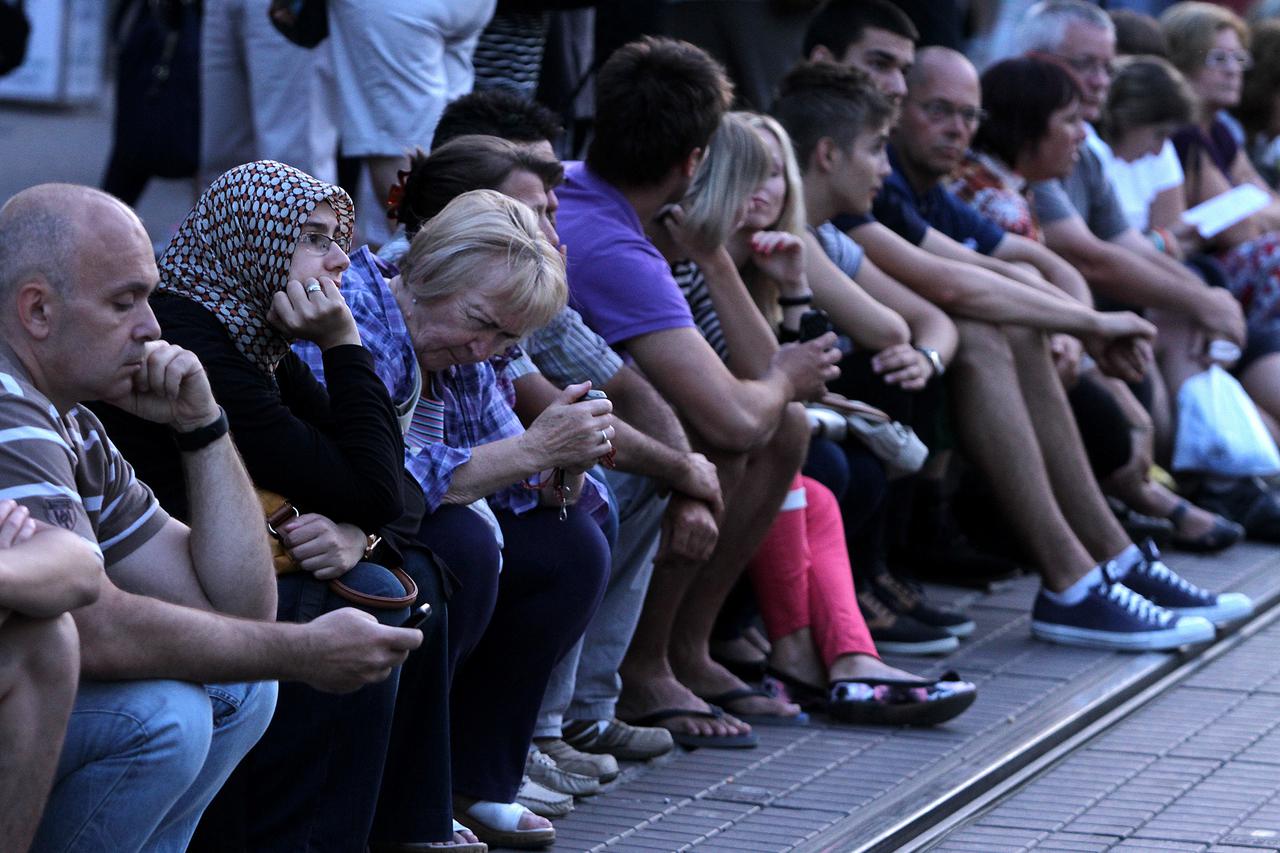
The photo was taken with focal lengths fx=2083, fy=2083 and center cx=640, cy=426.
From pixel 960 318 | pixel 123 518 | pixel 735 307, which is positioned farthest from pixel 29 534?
pixel 960 318

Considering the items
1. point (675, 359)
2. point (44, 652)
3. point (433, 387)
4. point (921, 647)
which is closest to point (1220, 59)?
point (921, 647)

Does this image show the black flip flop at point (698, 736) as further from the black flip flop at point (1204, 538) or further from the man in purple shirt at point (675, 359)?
the black flip flop at point (1204, 538)

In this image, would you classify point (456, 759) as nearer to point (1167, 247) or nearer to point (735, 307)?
point (735, 307)

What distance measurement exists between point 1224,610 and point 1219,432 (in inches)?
61.1

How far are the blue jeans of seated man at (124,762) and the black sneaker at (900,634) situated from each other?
3.12 meters

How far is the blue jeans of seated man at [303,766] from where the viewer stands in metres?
3.32

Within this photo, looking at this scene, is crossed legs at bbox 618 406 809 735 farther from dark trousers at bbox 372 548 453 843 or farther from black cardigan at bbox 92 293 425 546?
black cardigan at bbox 92 293 425 546

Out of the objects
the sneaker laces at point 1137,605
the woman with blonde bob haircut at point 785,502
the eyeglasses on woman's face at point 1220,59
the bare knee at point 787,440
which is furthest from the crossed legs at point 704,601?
the eyeglasses on woman's face at point 1220,59

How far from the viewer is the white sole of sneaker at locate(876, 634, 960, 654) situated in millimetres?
5765

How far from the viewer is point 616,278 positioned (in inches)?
182

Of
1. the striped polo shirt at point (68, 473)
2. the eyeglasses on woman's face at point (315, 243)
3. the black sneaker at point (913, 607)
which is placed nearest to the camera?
the striped polo shirt at point (68, 473)

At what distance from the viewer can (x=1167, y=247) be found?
26.5ft

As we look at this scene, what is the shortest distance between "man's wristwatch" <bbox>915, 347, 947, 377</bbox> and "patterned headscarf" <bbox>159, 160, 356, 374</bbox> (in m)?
2.66

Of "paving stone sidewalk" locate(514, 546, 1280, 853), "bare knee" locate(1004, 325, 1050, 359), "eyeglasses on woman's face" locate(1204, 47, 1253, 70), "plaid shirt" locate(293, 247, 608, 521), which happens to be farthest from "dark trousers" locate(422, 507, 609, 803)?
"eyeglasses on woman's face" locate(1204, 47, 1253, 70)
